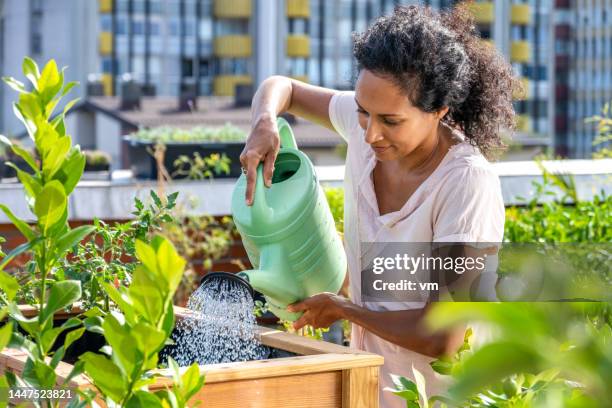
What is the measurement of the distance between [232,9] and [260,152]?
36.1 metres

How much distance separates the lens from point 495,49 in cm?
168

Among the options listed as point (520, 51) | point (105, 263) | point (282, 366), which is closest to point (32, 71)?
point (282, 366)

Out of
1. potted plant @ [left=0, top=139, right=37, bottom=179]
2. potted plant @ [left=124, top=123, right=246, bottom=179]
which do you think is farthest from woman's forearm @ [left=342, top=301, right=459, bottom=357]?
potted plant @ [left=0, top=139, right=37, bottom=179]

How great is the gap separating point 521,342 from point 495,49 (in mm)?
1451

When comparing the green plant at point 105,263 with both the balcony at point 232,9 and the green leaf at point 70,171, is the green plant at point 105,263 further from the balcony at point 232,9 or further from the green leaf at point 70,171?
the balcony at point 232,9

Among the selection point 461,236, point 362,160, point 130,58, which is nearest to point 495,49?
point 362,160

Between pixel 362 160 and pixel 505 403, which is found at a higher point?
pixel 362 160

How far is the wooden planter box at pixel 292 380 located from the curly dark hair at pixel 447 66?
440 millimetres

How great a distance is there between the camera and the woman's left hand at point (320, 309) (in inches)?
58.3

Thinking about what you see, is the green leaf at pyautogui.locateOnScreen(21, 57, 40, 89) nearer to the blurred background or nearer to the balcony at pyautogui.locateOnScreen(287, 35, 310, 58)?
the blurred background

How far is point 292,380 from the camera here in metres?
1.11

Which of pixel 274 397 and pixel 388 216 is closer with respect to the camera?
pixel 274 397

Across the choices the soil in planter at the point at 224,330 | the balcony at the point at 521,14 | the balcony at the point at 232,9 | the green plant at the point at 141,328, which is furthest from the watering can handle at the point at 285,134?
the balcony at the point at 521,14

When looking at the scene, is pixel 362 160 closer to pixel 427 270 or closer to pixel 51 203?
pixel 427 270
